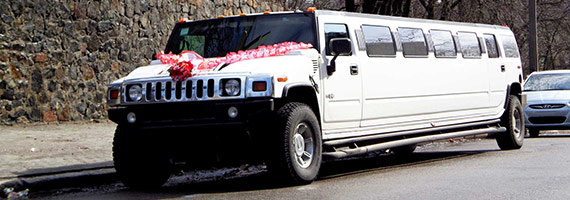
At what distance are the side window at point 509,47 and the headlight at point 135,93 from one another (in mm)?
7624

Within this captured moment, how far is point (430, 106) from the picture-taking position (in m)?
12.2

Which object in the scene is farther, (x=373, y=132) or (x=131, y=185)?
(x=373, y=132)

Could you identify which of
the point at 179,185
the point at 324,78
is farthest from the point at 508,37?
the point at 179,185

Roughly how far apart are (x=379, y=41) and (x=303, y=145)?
7.48ft

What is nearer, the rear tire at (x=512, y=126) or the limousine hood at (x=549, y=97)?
the rear tire at (x=512, y=126)

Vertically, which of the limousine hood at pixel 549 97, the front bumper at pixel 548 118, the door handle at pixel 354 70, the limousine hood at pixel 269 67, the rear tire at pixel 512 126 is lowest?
the front bumper at pixel 548 118

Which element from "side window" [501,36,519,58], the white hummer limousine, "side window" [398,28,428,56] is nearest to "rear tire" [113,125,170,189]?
the white hummer limousine

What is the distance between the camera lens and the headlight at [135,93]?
9445 millimetres

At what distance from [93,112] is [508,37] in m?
7.38

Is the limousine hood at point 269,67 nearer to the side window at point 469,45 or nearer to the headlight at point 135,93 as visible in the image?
the headlight at point 135,93

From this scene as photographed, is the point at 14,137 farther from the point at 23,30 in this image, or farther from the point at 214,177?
the point at 214,177

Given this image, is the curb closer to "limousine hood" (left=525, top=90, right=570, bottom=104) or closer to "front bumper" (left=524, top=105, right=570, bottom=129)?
"front bumper" (left=524, top=105, right=570, bottom=129)

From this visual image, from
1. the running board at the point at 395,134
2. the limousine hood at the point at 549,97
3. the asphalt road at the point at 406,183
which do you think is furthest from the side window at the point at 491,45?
the limousine hood at the point at 549,97

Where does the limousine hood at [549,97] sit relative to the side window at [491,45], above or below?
below
